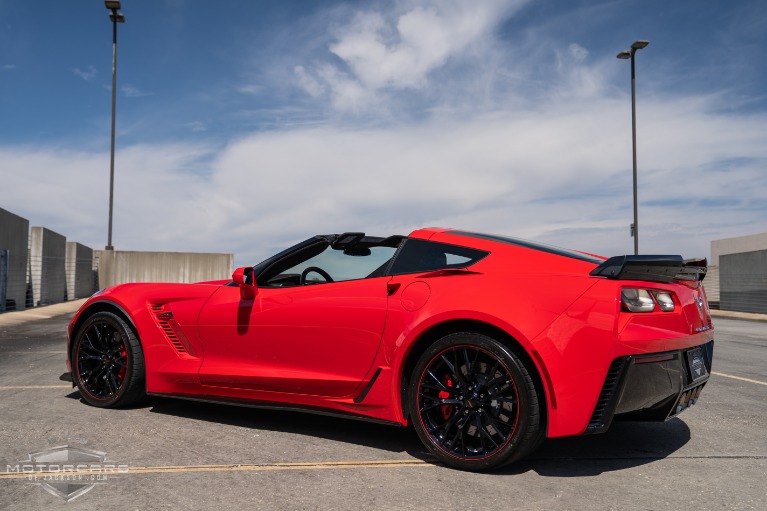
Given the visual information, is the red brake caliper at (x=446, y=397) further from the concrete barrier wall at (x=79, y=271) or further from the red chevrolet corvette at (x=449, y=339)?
the concrete barrier wall at (x=79, y=271)

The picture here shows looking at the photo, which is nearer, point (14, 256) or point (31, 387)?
point (31, 387)

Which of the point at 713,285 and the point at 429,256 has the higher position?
the point at 429,256

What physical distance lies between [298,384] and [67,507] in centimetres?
141

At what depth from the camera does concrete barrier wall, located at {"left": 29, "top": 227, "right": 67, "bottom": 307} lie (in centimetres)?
2064

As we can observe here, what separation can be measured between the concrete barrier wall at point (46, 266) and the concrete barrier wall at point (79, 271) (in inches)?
26.4

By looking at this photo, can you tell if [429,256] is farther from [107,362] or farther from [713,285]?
[713,285]

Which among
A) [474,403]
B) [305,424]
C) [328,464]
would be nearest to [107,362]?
[305,424]

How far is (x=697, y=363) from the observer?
3461mm

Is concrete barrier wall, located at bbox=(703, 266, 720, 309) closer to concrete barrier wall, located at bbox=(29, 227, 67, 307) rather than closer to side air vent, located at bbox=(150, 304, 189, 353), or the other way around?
concrete barrier wall, located at bbox=(29, 227, 67, 307)

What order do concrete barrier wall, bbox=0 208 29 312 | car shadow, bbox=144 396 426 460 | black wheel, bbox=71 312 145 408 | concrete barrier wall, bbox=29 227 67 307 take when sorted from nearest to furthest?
car shadow, bbox=144 396 426 460 → black wheel, bbox=71 312 145 408 → concrete barrier wall, bbox=0 208 29 312 → concrete barrier wall, bbox=29 227 67 307

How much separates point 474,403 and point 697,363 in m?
1.25

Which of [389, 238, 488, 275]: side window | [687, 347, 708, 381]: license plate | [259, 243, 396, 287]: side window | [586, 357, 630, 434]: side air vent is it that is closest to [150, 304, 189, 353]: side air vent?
[259, 243, 396, 287]: side window

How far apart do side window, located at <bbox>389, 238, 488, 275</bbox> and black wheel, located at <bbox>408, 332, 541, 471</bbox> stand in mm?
454

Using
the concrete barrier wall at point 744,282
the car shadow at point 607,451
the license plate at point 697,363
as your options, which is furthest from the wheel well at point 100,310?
the concrete barrier wall at point 744,282
